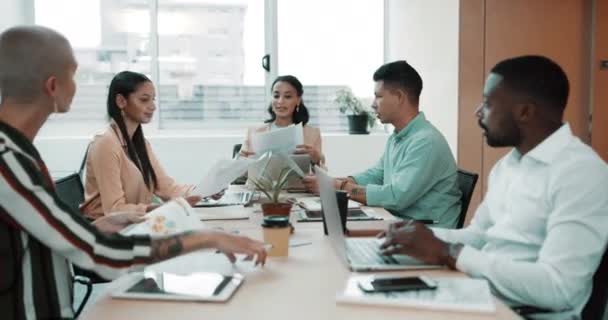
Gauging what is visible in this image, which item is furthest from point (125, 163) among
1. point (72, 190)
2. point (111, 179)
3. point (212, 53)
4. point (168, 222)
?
point (212, 53)

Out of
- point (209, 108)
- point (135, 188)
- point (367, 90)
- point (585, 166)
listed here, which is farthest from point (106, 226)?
point (367, 90)

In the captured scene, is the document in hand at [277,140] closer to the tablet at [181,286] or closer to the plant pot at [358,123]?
the tablet at [181,286]

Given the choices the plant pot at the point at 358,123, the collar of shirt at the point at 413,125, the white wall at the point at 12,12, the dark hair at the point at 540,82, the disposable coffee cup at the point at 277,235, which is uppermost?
the white wall at the point at 12,12

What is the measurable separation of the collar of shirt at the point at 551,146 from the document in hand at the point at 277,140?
4.89 ft

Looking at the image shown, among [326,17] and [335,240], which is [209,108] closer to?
[326,17]

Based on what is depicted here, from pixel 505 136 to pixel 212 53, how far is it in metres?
3.73

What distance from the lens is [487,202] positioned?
1.71m

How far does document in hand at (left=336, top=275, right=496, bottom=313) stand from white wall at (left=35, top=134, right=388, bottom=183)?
3412 millimetres

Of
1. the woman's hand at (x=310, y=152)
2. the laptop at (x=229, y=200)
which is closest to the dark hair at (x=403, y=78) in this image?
the woman's hand at (x=310, y=152)

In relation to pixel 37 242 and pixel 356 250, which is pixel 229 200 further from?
pixel 37 242

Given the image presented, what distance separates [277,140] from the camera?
110 inches

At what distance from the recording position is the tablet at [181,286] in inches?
49.2

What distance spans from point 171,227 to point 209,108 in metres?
3.55

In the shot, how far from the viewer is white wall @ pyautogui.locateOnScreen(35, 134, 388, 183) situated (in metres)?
4.53
